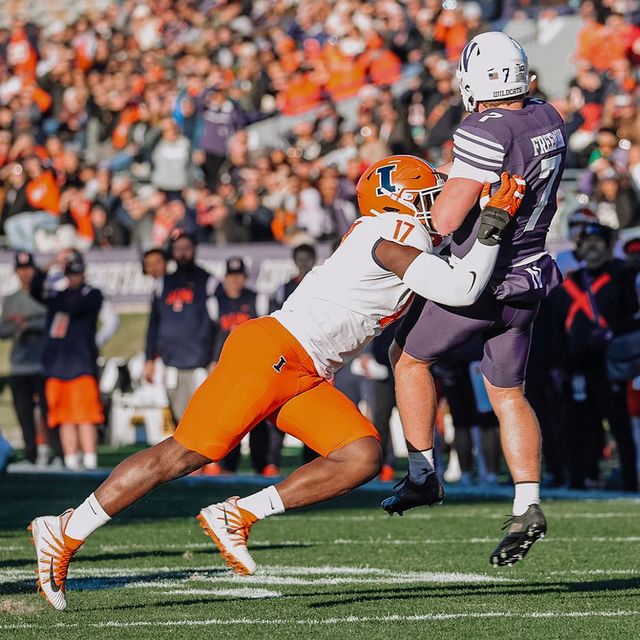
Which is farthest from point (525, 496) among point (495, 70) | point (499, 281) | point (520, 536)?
point (495, 70)

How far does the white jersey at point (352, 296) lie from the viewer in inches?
233

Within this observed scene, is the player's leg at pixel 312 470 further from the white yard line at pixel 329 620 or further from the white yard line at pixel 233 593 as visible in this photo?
the white yard line at pixel 233 593

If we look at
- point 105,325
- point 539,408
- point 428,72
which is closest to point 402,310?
point 539,408

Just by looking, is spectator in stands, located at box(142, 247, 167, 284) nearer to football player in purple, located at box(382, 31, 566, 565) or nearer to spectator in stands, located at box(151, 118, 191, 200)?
spectator in stands, located at box(151, 118, 191, 200)

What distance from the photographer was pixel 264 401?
5793 millimetres

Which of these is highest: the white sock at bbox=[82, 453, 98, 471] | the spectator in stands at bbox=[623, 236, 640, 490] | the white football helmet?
the white football helmet

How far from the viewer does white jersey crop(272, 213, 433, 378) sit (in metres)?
5.92

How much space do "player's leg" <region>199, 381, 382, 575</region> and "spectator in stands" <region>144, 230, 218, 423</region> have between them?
7.94m

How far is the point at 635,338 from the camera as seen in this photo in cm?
1144

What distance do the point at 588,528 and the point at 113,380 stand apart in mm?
9600

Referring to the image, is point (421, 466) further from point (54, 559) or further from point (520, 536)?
point (54, 559)

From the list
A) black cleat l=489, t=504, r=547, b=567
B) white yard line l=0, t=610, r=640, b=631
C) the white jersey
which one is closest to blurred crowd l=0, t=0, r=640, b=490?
black cleat l=489, t=504, r=547, b=567

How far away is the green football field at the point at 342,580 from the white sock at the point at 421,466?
1.47ft

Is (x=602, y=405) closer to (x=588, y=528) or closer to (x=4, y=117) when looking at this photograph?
(x=588, y=528)
